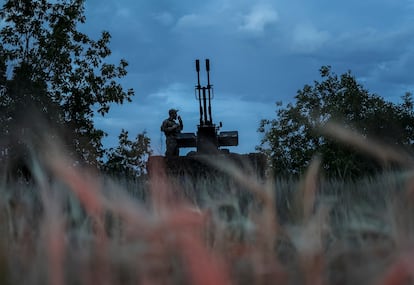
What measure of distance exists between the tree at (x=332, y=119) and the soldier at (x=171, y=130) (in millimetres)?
6604

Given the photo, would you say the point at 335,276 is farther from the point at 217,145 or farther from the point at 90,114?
the point at 90,114

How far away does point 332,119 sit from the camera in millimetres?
20922

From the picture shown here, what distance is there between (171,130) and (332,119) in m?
8.55

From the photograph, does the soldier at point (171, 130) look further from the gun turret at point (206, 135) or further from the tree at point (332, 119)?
the tree at point (332, 119)

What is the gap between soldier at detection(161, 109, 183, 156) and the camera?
14.6 meters

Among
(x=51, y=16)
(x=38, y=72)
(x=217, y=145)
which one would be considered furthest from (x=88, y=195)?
(x=51, y=16)

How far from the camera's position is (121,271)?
0.83m

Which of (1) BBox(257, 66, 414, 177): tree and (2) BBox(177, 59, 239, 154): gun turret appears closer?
(2) BBox(177, 59, 239, 154): gun turret

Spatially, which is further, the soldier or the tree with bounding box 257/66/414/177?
the tree with bounding box 257/66/414/177

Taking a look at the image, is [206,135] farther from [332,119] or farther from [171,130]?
[332,119]

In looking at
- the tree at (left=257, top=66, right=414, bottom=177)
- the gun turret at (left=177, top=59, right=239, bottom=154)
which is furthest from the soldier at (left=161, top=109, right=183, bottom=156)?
the tree at (left=257, top=66, right=414, bottom=177)

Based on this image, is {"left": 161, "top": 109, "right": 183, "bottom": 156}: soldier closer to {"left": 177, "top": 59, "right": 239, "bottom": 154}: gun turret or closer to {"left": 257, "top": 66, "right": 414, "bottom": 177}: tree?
{"left": 177, "top": 59, "right": 239, "bottom": 154}: gun turret

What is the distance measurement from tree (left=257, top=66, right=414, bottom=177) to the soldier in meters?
6.60

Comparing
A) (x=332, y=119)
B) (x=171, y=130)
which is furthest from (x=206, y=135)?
(x=332, y=119)
